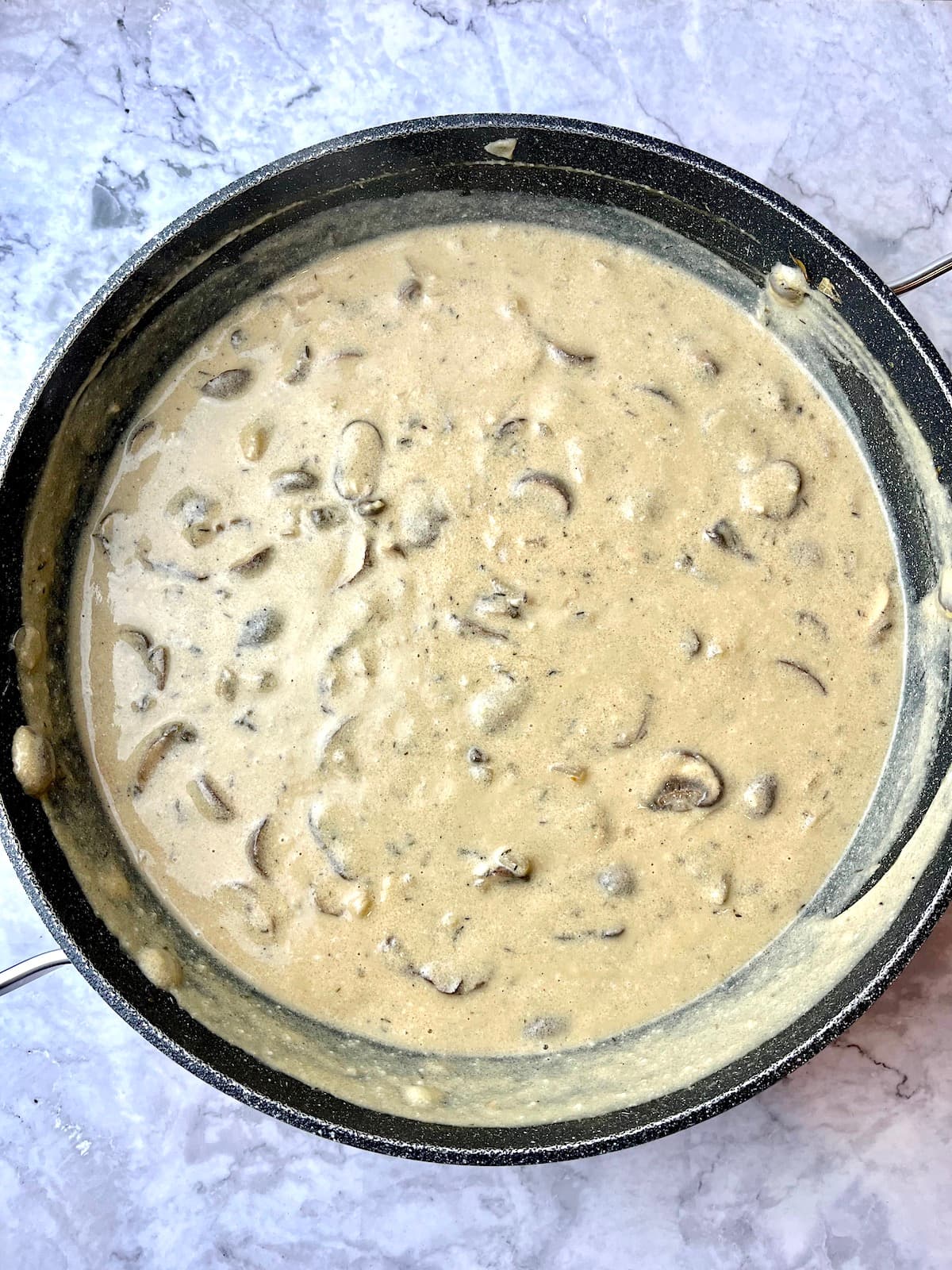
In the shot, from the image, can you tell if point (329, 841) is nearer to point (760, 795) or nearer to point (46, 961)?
point (46, 961)

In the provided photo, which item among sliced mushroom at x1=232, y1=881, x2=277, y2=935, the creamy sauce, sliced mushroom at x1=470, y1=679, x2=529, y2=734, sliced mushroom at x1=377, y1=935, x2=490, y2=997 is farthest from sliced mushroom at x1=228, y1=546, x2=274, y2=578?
sliced mushroom at x1=377, y1=935, x2=490, y2=997

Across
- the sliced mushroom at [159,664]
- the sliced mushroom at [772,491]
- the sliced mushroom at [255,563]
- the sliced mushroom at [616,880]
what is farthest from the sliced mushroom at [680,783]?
the sliced mushroom at [159,664]

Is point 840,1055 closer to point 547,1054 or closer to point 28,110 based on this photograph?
point 547,1054

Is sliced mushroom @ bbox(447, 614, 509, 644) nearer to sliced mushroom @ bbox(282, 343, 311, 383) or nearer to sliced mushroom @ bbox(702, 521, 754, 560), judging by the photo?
sliced mushroom @ bbox(702, 521, 754, 560)

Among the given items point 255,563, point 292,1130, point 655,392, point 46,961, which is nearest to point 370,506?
point 255,563

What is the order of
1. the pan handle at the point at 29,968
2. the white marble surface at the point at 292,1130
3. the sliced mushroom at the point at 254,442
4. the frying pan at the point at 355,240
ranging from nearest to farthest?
the pan handle at the point at 29,968
the frying pan at the point at 355,240
the sliced mushroom at the point at 254,442
the white marble surface at the point at 292,1130

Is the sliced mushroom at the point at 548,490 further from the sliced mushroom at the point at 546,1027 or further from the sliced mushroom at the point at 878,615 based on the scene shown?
the sliced mushroom at the point at 546,1027

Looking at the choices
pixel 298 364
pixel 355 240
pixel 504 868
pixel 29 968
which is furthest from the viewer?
pixel 355 240
